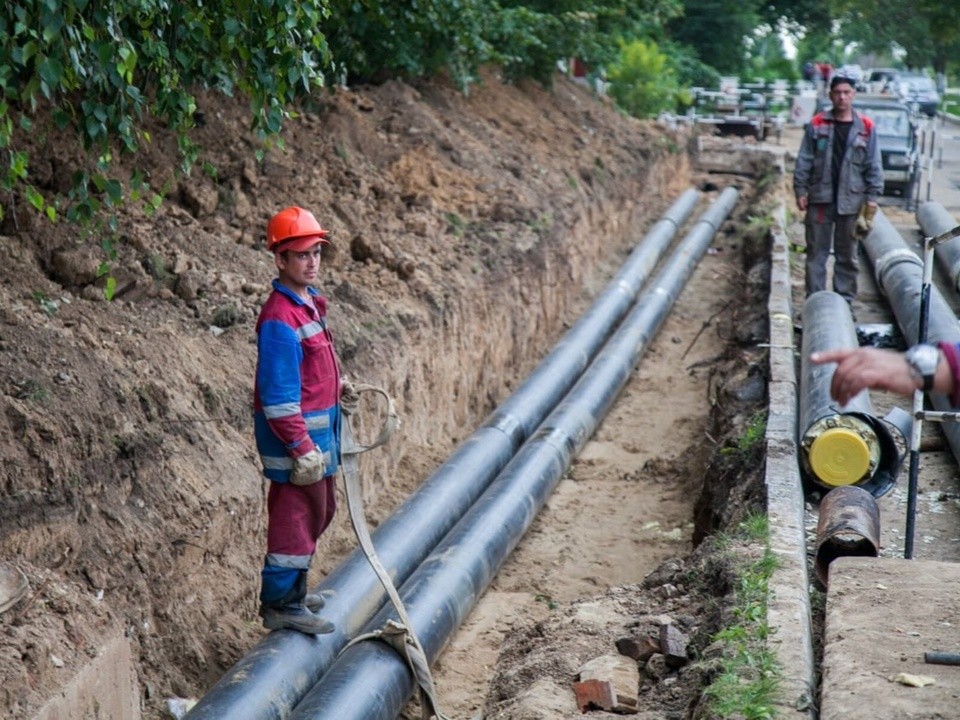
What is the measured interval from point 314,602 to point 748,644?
6.08ft

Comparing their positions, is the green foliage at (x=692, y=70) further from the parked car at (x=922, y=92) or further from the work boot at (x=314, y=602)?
the work boot at (x=314, y=602)

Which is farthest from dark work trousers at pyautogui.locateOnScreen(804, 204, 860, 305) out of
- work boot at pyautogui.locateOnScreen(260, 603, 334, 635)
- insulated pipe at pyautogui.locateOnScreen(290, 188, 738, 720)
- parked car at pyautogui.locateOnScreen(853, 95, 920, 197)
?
parked car at pyautogui.locateOnScreen(853, 95, 920, 197)

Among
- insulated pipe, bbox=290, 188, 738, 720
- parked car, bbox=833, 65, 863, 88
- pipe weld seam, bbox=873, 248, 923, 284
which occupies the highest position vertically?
parked car, bbox=833, 65, 863, 88

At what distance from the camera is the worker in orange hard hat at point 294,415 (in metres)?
4.81

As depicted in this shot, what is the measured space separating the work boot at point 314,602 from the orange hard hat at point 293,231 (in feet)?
4.90

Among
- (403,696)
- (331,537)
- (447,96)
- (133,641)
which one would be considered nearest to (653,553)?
(331,537)

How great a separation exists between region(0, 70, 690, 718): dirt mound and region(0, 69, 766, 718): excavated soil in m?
0.02

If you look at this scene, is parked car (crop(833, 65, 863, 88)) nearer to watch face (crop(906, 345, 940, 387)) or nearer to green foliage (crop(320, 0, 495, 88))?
green foliage (crop(320, 0, 495, 88))

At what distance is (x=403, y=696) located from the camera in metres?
5.07

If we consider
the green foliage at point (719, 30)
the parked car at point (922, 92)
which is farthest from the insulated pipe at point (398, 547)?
the green foliage at point (719, 30)

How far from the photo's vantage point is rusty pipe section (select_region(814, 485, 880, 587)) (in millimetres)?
5612

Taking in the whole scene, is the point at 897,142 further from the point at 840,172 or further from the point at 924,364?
the point at 924,364

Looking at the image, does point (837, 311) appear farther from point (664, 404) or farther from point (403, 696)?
point (403, 696)

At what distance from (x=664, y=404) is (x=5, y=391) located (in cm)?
606
